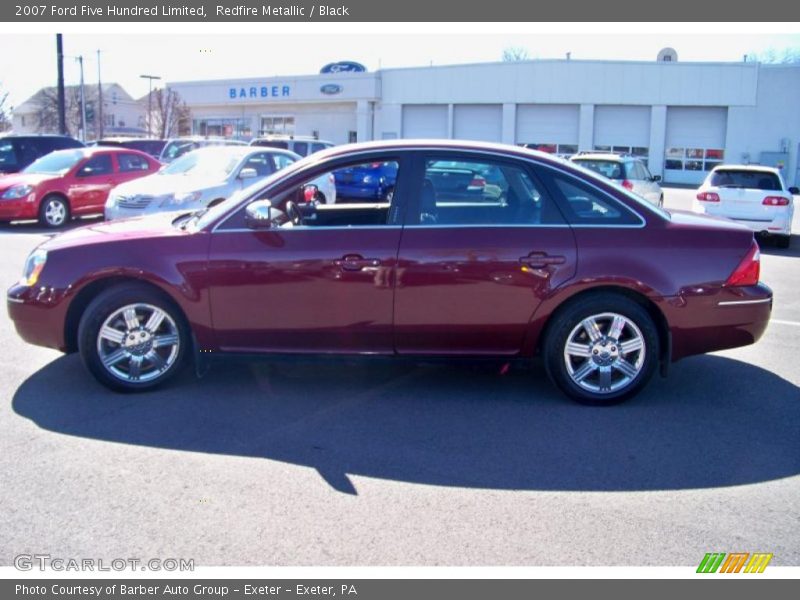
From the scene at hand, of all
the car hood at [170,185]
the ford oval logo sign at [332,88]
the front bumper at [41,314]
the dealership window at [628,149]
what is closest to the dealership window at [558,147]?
the dealership window at [628,149]

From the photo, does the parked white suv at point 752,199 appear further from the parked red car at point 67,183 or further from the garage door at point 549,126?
the garage door at point 549,126

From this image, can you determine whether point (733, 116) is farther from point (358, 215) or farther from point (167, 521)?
point (167, 521)

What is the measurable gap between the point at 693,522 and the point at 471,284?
2069mm

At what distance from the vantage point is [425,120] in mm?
47219

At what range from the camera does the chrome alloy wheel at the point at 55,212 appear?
1480 cm

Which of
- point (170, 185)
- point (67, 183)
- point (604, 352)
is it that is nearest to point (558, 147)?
point (67, 183)

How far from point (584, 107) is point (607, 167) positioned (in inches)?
1150

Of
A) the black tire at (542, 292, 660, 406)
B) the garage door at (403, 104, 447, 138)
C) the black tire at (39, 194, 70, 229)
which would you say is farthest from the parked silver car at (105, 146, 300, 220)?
the garage door at (403, 104, 447, 138)

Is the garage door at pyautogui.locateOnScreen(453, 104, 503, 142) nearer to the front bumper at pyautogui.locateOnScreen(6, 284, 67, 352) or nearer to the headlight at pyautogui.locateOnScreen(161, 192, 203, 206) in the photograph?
the headlight at pyautogui.locateOnScreen(161, 192, 203, 206)

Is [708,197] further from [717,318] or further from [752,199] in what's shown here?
[717,318]

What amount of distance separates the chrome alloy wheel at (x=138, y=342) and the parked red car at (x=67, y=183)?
10.6 meters

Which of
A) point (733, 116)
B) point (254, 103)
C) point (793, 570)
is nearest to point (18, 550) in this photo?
point (793, 570)
